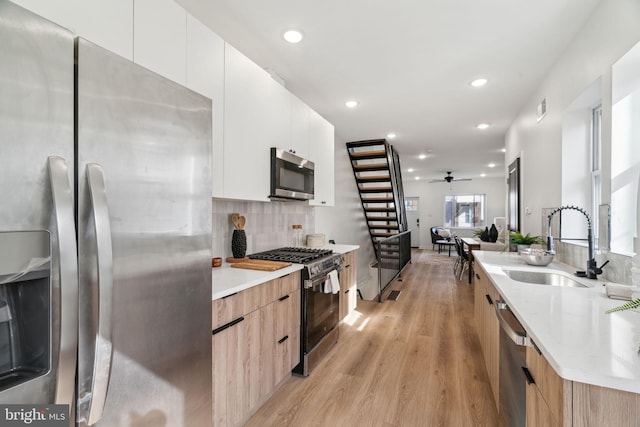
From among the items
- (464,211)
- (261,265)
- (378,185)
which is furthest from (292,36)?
(464,211)

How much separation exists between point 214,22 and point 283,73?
85cm

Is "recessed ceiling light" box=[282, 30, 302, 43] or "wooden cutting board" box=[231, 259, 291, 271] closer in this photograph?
"wooden cutting board" box=[231, 259, 291, 271]

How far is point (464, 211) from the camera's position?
34.7ft

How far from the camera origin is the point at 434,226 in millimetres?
10820

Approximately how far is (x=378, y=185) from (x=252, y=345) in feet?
16.0

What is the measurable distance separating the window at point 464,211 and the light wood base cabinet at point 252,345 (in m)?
9.85

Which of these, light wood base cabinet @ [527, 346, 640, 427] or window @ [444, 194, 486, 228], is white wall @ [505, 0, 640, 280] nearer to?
light wood base cabinet @ [527, 346, 640, 427]

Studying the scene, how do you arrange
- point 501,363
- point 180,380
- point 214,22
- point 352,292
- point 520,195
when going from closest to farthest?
point 180,380, point 501,363, point 214,22, point 352,292, point 520,195

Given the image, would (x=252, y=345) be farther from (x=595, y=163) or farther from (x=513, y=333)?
(x=595, y=163)

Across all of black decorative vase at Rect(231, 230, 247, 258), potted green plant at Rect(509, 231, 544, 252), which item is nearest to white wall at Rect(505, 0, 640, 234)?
potted green plant at Rect(509, 231, 544, 252)

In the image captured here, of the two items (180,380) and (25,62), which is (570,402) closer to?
(180,380)

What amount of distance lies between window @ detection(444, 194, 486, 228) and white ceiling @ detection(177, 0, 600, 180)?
23.1ft

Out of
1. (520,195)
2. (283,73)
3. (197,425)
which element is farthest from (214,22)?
(520,195)

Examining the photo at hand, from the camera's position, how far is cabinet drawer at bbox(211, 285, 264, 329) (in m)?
1.43
